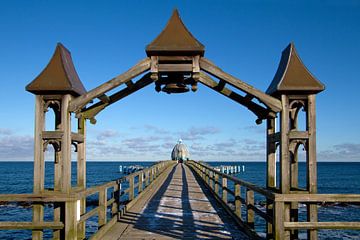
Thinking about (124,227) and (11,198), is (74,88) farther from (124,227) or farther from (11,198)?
(124,227)

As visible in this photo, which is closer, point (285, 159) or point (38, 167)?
point (285, 159)

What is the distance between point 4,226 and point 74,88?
2352mm

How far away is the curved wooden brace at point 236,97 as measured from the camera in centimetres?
737

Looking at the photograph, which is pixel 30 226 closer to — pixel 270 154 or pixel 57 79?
pixel 57 79

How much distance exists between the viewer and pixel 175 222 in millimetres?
8680

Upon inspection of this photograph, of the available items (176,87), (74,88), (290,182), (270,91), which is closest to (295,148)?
(290,182)

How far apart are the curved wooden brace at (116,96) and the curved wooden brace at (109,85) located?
1.03 m

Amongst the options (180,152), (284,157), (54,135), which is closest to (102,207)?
(54,135)

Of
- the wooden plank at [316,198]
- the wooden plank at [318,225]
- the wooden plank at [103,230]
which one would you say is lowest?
the wooden plank at [103,230]

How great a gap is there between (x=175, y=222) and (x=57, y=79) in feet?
13.8

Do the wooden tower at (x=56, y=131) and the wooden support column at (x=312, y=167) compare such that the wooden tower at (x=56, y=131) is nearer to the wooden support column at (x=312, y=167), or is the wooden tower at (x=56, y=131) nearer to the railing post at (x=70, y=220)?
the railing post at (x=70, y=220)

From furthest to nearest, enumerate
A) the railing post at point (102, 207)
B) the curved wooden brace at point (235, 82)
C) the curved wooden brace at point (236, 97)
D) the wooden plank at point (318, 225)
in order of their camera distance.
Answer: the railing post at point (102, 207) < the curved wooden brace at point (236, 97) < the curved wooden brace at point (235, 82) < the wooden plank at point (318, 225)

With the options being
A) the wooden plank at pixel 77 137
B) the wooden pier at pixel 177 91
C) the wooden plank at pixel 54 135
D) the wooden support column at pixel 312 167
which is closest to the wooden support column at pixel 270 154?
the wooden pier at pixel 177 91

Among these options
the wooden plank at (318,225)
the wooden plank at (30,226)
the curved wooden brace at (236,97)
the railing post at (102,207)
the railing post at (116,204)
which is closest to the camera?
the wooden plank at (318,225)
